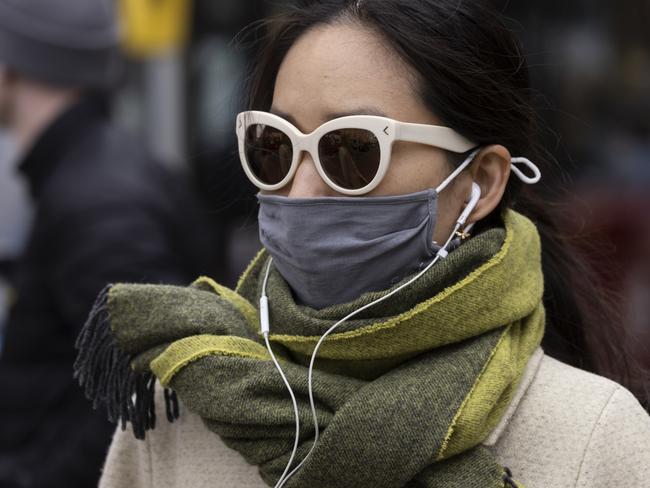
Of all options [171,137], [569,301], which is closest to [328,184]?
[569,301]

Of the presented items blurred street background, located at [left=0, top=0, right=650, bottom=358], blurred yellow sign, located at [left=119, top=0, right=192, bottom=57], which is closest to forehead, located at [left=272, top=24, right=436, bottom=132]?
blurred street background, located at [left=0, top=0, right=650, bottom=358]

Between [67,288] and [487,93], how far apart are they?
1698 millimetres

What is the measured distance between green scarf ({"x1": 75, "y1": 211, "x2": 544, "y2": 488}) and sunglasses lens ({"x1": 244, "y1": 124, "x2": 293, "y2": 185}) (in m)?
0.20

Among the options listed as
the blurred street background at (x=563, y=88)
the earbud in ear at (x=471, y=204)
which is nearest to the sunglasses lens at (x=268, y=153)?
the earbud in ear at (x=471, y=204)

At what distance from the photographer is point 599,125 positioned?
731cm

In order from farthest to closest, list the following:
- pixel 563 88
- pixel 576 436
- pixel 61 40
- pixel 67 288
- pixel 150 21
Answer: pixel 563 88
pixel 150 21
pixel 61 40
pixel 67 288
pixel 576 436

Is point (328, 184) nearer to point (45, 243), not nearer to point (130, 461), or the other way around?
point (130, 461)

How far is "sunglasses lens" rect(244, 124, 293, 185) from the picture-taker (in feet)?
6.38

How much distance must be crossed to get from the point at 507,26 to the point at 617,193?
5050 millimetres

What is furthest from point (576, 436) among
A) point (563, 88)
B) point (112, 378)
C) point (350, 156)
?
point (563, 88)

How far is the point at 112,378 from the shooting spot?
6.67 feet

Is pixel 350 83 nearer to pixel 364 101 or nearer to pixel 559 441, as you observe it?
pixel 364 101

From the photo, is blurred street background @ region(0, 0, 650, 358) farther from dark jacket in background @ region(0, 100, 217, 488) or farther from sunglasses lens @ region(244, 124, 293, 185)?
sunglasses lens @ region(244, 124, 293, 185)

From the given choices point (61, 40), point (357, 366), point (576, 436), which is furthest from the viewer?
point (61, 40)
